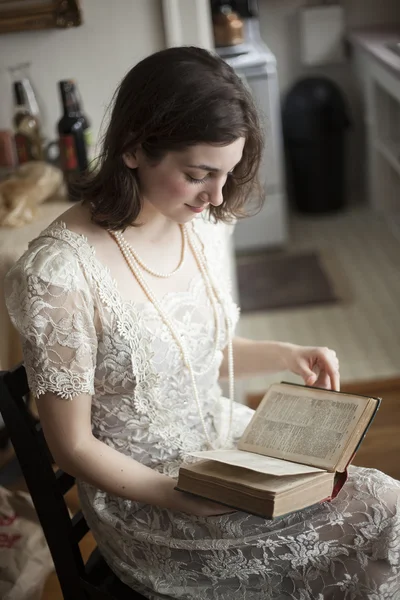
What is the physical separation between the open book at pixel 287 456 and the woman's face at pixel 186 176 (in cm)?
33

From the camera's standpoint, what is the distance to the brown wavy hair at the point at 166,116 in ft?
3.71

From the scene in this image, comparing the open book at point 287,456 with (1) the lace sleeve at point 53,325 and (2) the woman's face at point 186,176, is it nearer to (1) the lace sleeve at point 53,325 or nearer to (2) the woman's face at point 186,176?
(1) the lace sleeve at point 53,325

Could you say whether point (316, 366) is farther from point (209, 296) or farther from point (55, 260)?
point (55, 260)

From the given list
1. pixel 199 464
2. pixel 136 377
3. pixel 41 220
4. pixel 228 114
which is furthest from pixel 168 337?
pixel 41 220

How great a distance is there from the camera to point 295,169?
174 inches

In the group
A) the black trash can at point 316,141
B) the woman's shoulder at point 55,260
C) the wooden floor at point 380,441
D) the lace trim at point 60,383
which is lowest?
the wooden floor at point 380,441

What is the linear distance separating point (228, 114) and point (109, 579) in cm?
75

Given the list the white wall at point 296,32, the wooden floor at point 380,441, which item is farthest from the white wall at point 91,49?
the white wall at point 296,32

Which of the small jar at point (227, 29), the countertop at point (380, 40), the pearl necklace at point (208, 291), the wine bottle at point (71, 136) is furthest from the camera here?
the small jar at point (227, 29)

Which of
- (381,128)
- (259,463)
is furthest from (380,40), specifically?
(259,463)

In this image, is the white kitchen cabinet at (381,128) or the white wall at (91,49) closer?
the white wall at (91,49)

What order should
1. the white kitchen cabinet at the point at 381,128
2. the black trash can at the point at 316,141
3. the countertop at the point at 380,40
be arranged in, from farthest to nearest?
the black trash can at the point at 316,141, the white kitchen cabinet at the point at 381,128, the countertop at the point at 380,40

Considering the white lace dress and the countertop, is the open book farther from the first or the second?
the countertop

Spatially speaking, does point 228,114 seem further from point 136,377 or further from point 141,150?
point 136,377
